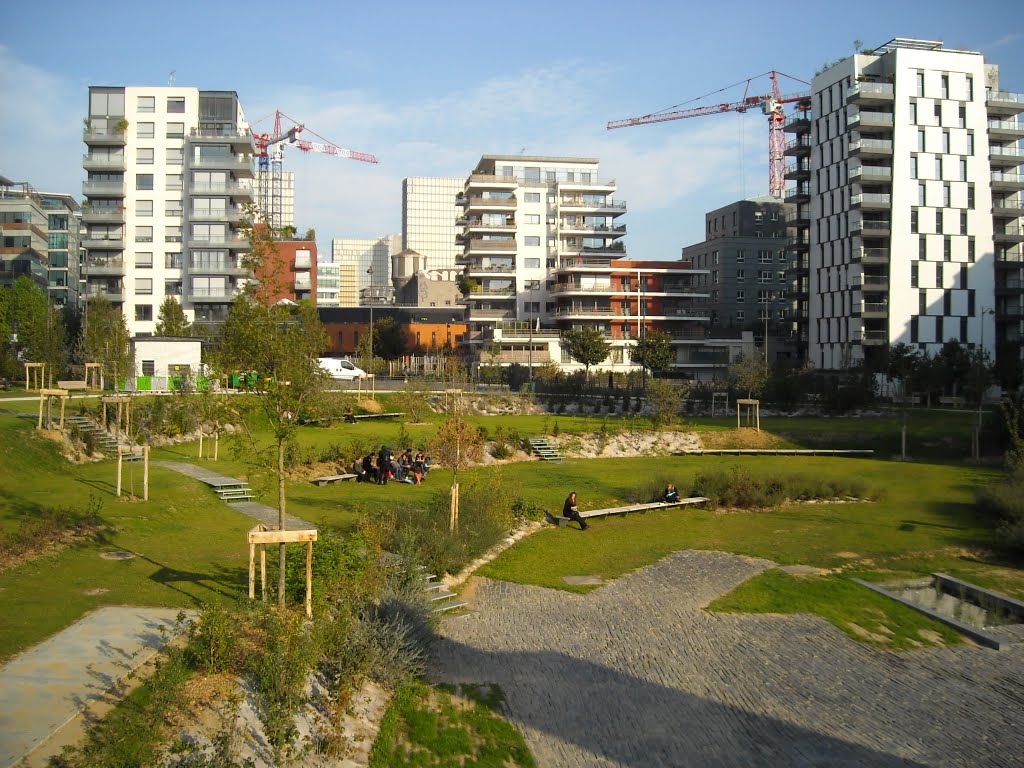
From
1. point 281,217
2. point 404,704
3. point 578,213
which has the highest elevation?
point 281,217

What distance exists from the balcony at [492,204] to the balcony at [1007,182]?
46391 mm

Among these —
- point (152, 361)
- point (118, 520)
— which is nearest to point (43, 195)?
point (152, 361)

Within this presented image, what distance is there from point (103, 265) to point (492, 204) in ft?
132

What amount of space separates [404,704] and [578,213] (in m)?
88.0

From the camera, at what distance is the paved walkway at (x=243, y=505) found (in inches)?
771

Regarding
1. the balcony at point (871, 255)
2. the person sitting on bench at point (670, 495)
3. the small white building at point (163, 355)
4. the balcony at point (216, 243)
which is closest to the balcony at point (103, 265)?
the balcony at point (216, 243)

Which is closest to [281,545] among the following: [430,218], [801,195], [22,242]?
[801,195]

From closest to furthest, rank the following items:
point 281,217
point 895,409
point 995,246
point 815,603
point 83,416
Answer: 1. point 815,603
2. point 83,416
3. point 895,409
4. point 995,246
5. point 281,217

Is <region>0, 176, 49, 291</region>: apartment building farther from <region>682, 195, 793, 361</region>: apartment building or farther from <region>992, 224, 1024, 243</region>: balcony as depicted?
<region>992, 224, 1024, 243</region>: balcony

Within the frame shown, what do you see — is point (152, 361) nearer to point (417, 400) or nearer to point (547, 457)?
point (417, 400)

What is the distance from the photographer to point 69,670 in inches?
401

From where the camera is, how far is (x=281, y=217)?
178 metres

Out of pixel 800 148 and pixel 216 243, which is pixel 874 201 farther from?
pixel 216 243

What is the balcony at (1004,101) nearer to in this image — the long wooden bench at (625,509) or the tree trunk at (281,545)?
the long wooden bench at (625,509)
